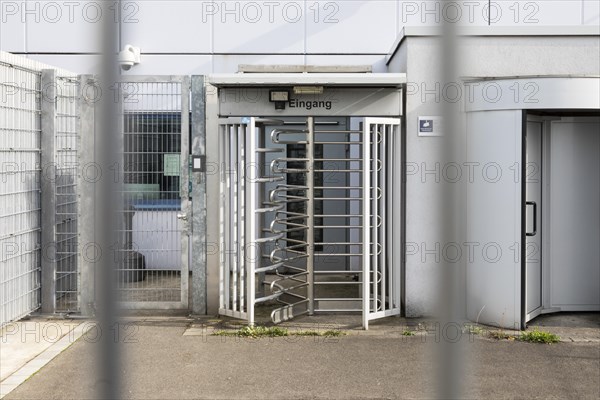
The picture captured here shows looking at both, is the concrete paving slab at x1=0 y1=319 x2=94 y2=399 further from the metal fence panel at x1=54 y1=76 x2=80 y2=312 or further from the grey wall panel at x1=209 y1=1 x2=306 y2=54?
the grey wall panel at x1=209 y1=1 x2=306 y2=54

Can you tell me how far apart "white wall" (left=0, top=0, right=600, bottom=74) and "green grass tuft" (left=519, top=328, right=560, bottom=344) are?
5.44 meters

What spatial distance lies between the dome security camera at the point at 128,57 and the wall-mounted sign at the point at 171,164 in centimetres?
106

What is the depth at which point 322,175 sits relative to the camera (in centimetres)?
1188

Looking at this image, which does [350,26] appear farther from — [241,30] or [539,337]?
[539,337]

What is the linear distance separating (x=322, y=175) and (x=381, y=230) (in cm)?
310

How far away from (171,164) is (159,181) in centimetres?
24

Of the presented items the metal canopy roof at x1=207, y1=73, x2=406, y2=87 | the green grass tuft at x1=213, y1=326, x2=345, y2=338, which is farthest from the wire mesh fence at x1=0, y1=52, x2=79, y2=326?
the green grass tuft at x1=213, y1=326, x2=345, y2=338

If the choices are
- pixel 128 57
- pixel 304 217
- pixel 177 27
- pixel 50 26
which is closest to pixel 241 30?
pixel 177 27

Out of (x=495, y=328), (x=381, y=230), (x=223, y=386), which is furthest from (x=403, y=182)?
(x=223, y=386)

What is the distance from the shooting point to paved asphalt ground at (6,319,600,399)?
6031 mm

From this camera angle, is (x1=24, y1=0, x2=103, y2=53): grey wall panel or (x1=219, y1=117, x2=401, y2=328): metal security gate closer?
(x1=219, y1=117, x2=401, y2=328): metal security gate

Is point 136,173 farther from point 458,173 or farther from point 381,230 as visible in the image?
point 458,173

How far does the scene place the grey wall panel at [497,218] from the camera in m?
8.30

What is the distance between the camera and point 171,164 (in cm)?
920
